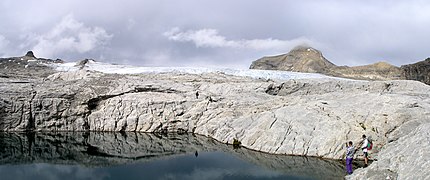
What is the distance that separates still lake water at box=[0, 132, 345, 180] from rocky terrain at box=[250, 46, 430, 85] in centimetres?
8168

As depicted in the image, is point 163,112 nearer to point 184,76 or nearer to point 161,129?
point 161,129

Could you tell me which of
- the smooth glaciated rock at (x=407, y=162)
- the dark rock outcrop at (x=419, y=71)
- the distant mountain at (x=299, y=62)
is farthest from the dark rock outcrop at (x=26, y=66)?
the distant mountain at (x=299, y=62)

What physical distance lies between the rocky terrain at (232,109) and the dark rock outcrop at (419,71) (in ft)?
93.6

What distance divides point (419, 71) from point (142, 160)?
67629mm

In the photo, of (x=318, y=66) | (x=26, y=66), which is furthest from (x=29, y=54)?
(x=318, y=66)

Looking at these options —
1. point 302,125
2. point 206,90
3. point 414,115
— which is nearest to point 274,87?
point 206,90

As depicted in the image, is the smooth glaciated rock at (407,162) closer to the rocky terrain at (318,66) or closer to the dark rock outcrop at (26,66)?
the dark rock outcrop at (26,66)

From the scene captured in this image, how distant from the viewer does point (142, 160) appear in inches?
1478

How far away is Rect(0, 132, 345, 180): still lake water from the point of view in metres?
31.5

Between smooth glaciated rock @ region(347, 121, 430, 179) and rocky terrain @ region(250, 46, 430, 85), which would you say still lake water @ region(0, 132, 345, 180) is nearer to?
smooth glaciated rock @ region(347, 121, 430, 179)

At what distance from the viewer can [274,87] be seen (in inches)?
2343

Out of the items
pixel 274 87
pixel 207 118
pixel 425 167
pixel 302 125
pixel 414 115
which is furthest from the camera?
pixel 274 87

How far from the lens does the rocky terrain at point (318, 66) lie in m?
130

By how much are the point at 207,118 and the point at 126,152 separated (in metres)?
13.3
